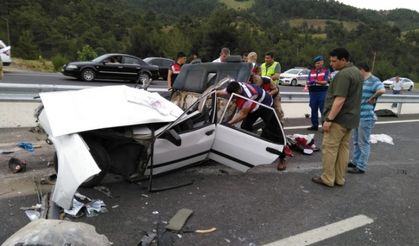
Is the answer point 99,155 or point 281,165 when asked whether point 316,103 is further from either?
point 99,155

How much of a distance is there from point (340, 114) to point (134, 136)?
2529 mm

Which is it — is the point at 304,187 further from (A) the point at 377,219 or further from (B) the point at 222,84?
(B) the point at 222,84

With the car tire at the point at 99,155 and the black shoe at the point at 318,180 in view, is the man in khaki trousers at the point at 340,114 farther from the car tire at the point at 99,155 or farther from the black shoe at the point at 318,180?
the car tire at the point at 99,155

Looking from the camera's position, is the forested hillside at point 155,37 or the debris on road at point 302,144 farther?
the forested hillside at point 155,37

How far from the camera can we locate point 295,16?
113625 millimetres

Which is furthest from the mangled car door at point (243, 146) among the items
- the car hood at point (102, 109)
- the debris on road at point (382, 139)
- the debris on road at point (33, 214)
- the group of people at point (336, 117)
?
the debris on road at point (382, 139)

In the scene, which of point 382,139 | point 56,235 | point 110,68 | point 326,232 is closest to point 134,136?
point 56,235

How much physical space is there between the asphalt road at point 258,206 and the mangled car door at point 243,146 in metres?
0.34

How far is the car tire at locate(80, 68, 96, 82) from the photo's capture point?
15.7 meters

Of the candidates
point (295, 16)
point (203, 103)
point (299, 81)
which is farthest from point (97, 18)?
point (295, 16)

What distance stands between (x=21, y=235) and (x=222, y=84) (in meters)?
2.99

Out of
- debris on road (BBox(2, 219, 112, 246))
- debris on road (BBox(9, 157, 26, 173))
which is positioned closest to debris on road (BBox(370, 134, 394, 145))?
debris on road (BBox(9, 157, 26, 173))

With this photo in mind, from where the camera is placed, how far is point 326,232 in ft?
11.5

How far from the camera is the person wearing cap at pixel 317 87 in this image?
8.32m
